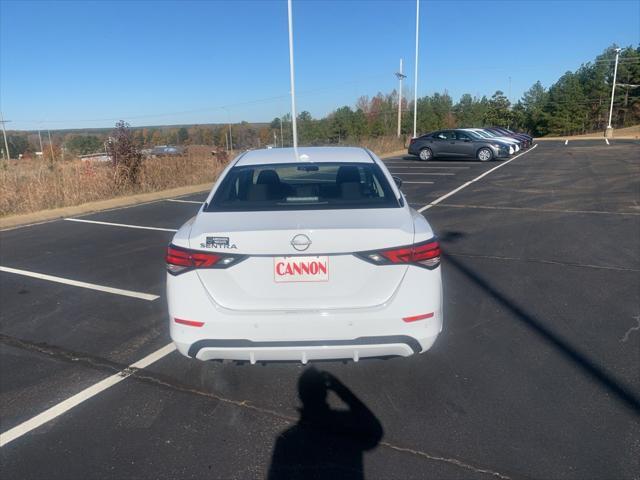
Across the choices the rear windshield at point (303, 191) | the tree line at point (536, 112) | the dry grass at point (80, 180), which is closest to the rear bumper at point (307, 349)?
the rear windshield at point (303, 191)

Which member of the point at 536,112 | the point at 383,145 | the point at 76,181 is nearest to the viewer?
the point at 76,181

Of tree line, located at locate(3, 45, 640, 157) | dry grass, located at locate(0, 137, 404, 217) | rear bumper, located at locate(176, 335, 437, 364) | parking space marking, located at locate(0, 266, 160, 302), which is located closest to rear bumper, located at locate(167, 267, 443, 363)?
rear bumper, located at locate(176, 335, 437, 364)

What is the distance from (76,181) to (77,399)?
10.8 meters

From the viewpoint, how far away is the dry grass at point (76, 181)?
11344 millimetres

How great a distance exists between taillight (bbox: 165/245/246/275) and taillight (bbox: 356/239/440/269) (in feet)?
2.42

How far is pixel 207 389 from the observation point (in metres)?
3.36

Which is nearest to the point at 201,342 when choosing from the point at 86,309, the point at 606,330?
the point at 86,309

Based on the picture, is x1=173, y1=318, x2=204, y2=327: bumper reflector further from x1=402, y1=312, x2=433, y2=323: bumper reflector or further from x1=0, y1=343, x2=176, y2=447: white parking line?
x1=402, y1=312, x2=433, y2=323: bumper reflector

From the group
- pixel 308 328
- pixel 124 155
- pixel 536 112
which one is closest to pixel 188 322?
pixel 308 328

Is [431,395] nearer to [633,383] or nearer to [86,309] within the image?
[633,383]

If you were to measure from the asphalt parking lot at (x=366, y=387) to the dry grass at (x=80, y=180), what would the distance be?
225 inches

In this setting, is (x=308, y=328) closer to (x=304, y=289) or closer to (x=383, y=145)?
(x=304, y=289)

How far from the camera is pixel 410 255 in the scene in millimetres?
2789

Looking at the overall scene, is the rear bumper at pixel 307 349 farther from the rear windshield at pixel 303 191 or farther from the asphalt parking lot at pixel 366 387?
the rear windshield at pixel 303 191
